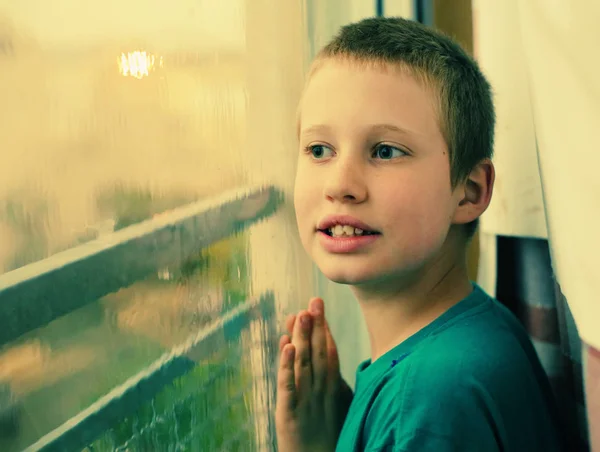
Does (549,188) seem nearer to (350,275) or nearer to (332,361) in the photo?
(350,275)

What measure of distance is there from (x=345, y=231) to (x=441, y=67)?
178mm

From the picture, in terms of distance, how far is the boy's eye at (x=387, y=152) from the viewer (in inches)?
24.0

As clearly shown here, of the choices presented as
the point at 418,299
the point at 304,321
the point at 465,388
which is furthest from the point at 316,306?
the point at 465,388

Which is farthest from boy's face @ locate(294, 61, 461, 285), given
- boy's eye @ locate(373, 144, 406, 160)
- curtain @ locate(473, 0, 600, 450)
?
curtain @ locate(473, 0, 600, 450)

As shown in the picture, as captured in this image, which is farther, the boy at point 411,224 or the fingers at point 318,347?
the fingers at point 318,347

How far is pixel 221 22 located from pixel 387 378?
1.38 ft

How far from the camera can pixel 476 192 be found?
2.18 ft

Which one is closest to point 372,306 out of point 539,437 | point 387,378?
point 387,378

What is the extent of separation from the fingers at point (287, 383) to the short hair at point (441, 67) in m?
0.26

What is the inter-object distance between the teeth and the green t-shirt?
0.12 m

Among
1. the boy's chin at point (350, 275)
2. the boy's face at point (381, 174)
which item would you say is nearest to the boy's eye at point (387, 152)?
the boy's face at point (381, 174)

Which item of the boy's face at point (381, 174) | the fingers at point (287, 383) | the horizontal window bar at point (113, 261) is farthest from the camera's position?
the fingers at point (287, 383)

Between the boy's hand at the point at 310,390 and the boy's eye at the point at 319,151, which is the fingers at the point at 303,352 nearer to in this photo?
the boy's hand at the point at 310,390

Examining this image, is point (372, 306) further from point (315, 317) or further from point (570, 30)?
point (570, 30)
